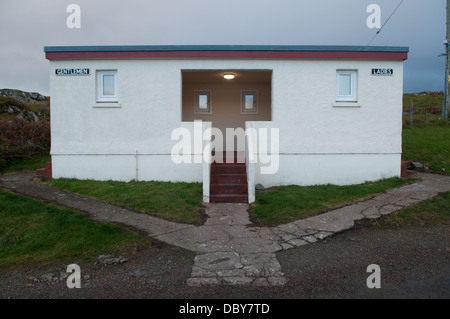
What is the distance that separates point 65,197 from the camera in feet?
25.2

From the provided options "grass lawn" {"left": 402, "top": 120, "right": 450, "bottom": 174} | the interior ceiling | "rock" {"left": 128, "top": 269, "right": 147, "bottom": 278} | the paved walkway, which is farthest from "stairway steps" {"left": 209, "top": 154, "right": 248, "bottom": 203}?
"grass lawn" {"left": 402, "top": 120, "right": 450, "bottom": 174}

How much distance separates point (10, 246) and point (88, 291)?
2.33 metres

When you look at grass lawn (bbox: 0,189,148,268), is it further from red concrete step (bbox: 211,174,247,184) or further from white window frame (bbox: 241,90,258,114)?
white window frame (bbox: 241,90,258,114)

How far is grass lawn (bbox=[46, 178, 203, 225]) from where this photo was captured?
6727 millimetres

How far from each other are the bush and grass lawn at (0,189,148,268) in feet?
22.7

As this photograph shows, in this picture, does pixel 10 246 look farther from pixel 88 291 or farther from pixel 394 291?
pixel 394 291

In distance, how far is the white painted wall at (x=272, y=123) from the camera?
913 centimetres

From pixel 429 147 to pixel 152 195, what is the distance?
12.7m

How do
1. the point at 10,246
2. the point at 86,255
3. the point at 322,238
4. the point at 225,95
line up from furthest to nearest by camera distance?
the point at 225,95, the point at 322,238, the point at 10,246, the point at 86,255

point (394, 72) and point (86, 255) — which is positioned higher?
point (394, 72)

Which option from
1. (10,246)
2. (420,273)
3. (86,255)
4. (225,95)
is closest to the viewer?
(420,273)

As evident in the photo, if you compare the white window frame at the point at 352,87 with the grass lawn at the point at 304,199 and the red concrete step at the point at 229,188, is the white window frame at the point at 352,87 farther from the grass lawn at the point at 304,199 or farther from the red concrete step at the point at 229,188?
the red concrete step at the point at 229,188

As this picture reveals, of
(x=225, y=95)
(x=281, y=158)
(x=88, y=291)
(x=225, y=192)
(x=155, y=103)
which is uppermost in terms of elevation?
(x=225, y=95)

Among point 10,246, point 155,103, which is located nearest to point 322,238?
point 10,246
